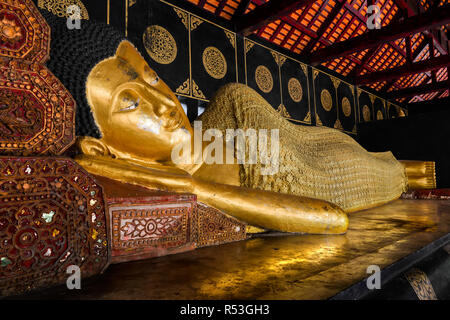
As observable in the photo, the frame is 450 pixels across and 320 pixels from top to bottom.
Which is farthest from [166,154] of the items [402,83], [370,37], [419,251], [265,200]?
[402,83]

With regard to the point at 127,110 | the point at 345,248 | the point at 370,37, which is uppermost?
the point at 370,37

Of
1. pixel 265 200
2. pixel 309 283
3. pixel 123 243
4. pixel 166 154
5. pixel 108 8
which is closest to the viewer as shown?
pixel 309 283

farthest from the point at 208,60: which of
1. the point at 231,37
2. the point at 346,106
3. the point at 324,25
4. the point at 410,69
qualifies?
the point at 410,69

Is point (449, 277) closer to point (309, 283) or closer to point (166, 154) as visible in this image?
point (309, 283)

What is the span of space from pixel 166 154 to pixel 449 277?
3.38 ft

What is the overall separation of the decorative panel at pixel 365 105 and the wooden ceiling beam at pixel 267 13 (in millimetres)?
3399

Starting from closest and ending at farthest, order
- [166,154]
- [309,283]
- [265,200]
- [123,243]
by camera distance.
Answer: [309,283]
[123,243]
[265,200]
[166,154]

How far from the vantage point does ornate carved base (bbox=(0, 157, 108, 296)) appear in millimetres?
514

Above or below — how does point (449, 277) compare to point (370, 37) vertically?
below

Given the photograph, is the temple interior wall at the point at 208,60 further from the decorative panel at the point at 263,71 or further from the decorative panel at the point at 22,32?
the decorative panel at the point at 22,32

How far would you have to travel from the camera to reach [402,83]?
26.2 ft

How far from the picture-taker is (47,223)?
0.56 metres

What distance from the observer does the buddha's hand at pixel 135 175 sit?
2.60 ft

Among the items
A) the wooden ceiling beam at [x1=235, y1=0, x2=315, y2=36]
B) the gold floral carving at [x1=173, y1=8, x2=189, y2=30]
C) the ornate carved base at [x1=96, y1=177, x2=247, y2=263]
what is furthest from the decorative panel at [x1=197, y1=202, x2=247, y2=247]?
the wooden ceiling beam at [x1=235, y1=0, x2=315, y2=36]
